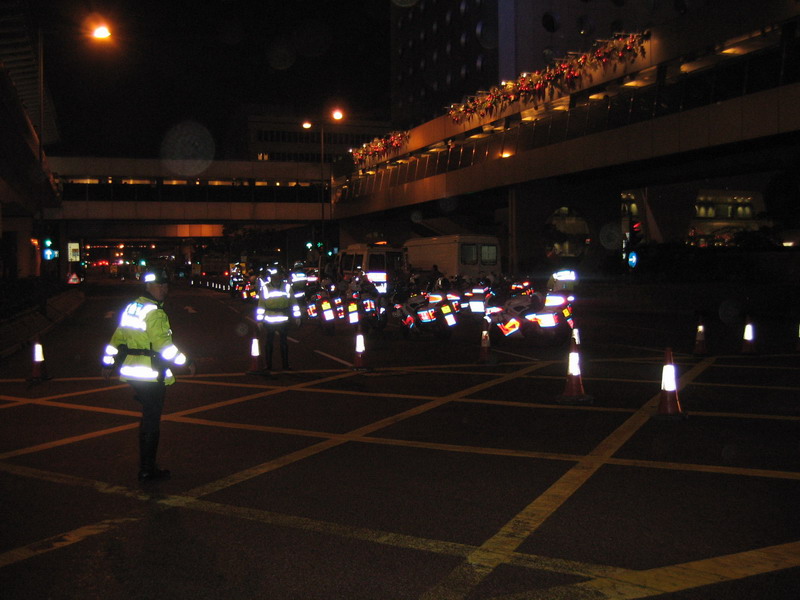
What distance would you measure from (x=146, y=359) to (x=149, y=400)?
1.18ft

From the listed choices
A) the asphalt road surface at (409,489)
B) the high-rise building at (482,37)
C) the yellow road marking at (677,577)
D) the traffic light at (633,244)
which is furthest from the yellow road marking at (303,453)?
the high-rise building at (482,37)

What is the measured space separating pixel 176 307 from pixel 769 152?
2558cm

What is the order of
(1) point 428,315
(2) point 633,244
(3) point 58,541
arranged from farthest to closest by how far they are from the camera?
(2) point 633,244 → (1) point 428,315 → (3) point 58,541

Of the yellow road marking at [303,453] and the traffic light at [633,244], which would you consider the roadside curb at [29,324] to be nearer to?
the yellow road marking at [303,453]

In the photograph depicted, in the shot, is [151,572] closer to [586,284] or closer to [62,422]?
[62,422]

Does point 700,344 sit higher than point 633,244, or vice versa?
point 633,244

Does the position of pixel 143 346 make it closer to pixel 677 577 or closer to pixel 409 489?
pixel 409 489

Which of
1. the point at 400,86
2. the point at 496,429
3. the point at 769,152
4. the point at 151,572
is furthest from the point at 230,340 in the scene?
the point at 400,86

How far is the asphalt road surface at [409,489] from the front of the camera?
4.97 m

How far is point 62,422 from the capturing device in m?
10.2

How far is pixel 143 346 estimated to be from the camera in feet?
23.4

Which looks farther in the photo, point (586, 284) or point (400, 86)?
point (400, 86)

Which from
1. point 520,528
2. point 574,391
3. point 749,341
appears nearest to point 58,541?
point 520,528

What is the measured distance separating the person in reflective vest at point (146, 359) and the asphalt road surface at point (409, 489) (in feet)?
1.21
